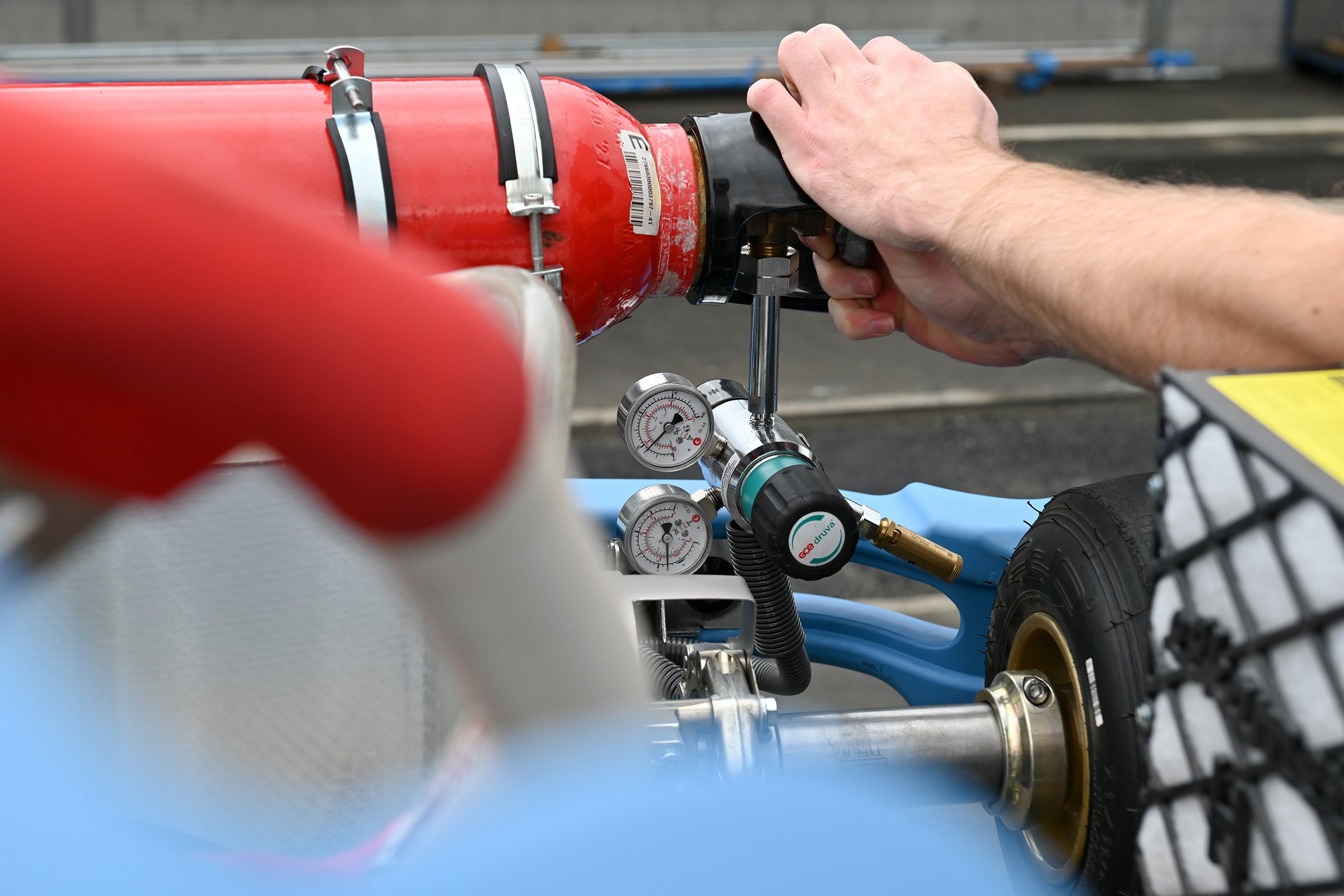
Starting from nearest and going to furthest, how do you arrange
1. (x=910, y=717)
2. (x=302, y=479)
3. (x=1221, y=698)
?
1. (x=302, y=479)
2. (x=1221, y=698)
3. (x=910, y=717)

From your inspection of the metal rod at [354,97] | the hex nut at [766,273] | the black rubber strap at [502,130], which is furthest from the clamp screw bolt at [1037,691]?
the metal rod at [354,97]

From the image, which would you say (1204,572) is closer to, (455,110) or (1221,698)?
(1221,698)

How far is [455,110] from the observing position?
984mm

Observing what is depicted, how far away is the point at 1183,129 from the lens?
6.55 metres

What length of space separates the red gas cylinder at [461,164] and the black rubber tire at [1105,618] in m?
0.46

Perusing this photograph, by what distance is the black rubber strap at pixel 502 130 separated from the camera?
971mm

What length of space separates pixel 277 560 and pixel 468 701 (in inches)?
4.8

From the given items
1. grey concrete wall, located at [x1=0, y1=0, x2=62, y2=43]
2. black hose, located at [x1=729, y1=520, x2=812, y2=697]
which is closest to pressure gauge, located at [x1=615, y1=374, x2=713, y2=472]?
black hose, located at [x1=729, y1=520, x2=812, y2=697]

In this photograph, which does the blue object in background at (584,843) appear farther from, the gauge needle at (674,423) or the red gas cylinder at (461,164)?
the gauge needle at (674,423)

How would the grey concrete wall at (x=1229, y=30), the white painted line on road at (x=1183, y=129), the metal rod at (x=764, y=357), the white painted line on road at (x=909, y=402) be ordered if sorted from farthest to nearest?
the grey concrete wall at (x=1229, y=30) < the white painted line on road at (x=1183, y=129) < the white painted line on road at (x=909, y=402) < the metal rod at (x=764, y=357)

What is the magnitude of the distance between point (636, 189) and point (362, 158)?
0.78 feet

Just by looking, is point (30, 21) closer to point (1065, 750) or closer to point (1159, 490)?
point (1065, 750)

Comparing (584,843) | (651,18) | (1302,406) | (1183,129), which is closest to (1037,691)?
(1302,406)

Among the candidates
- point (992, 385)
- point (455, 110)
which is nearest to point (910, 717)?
point (455, 110)
